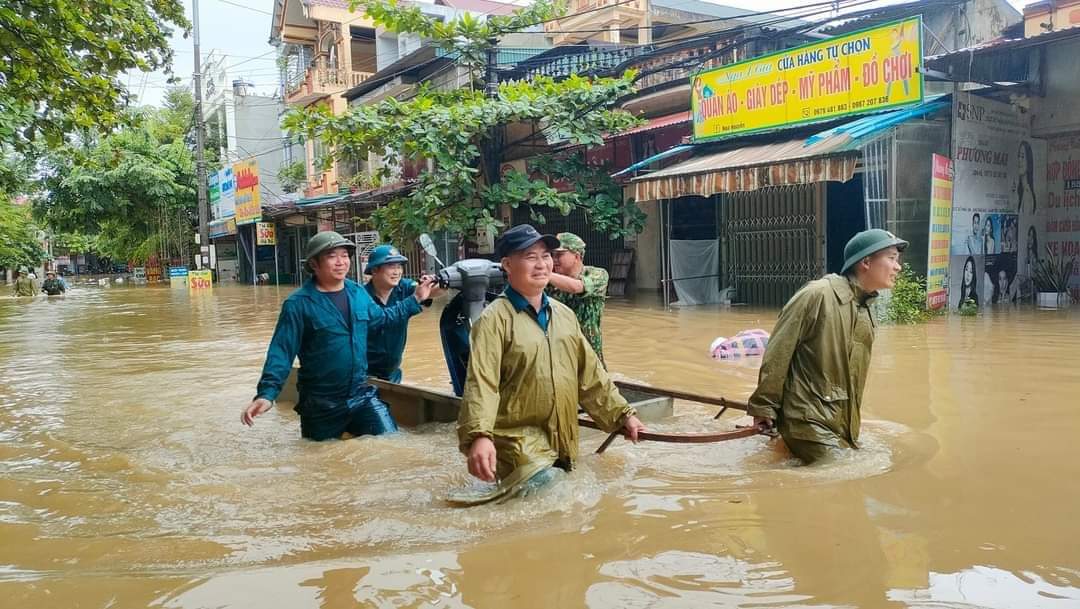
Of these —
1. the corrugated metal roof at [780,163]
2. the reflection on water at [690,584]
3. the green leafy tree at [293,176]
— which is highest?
the green leafy tree at [293,176]

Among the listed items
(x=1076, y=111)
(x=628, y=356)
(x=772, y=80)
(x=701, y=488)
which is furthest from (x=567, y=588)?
(x=1076, y=111)

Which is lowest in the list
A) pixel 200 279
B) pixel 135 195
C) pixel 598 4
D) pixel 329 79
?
pixel 200 279

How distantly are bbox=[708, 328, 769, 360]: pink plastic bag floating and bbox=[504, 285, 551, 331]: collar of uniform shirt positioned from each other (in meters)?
5.55

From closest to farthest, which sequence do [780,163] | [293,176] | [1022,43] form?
[1022,43] < [780,163] < [293,176]

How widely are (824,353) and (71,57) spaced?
8570 millimetres

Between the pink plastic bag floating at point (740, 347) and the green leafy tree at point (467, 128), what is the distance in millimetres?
6311

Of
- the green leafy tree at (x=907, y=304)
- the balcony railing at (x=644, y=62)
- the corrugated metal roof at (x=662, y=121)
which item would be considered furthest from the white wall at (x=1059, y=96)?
the corrugated metal roof at (x=662, y=121)

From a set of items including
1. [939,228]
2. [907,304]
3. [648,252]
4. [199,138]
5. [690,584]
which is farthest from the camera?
[199,138]

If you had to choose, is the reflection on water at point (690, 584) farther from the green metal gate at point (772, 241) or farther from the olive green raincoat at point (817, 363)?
the green metal gate at point (772, 241)

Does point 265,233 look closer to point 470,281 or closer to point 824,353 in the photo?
point 470,281

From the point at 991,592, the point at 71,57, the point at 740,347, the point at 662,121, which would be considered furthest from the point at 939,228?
the point at 71,57

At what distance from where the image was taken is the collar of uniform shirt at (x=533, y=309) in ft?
11.5

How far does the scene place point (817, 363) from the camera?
410cm

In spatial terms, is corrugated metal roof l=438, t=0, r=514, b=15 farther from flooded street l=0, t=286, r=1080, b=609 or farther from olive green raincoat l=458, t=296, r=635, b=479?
olive green raincoat l=458, t=296, r=635, b=479
